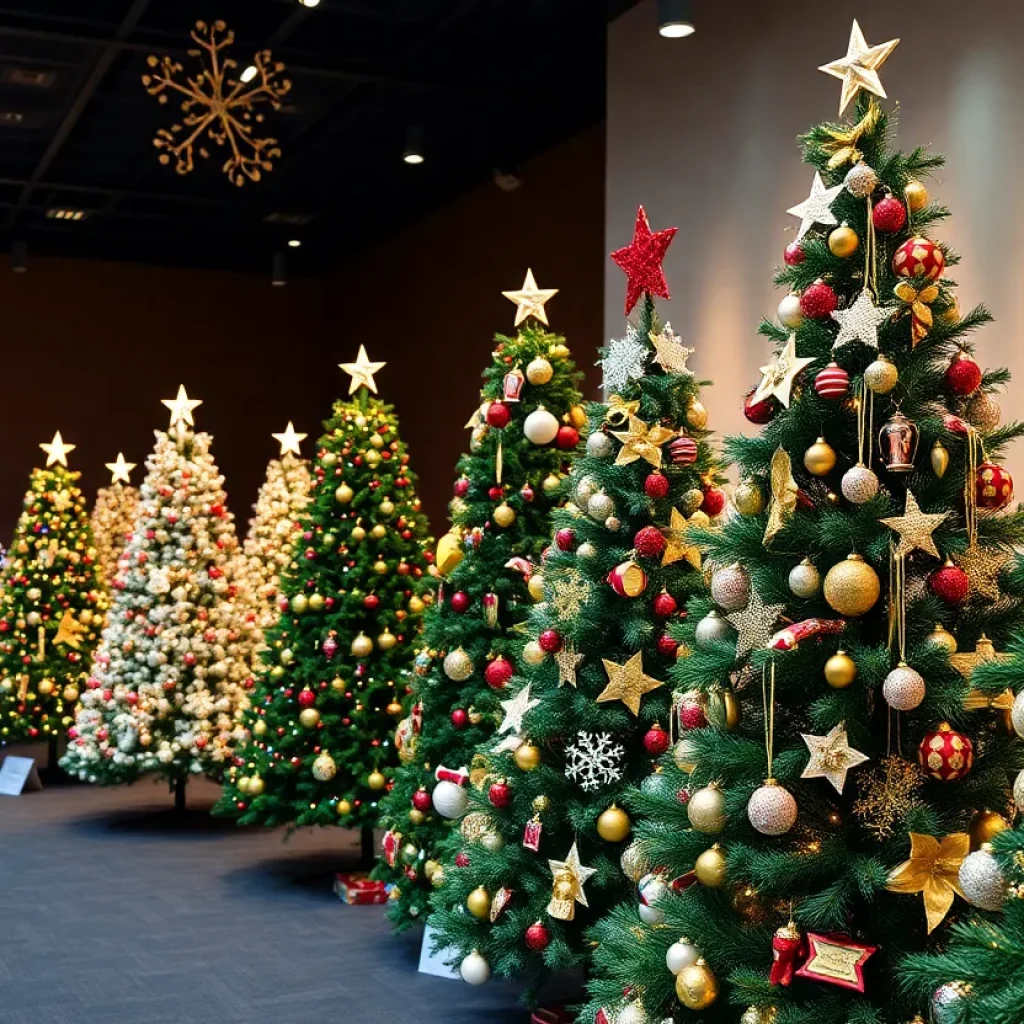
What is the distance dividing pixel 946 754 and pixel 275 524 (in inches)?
290

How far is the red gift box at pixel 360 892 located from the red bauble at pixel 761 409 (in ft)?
12.5

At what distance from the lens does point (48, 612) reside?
9062 millimetres

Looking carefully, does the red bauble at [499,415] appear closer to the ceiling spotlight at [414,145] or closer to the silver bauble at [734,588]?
the silver bauble at [734,588]

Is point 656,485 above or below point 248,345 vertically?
below

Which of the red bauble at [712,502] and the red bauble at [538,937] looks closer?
the red bauble at [538,937]

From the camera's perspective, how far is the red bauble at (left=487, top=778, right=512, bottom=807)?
13.1ft

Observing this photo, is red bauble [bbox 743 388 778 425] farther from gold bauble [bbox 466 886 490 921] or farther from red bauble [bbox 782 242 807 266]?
gold bauble [bbox 466 886 490 921]

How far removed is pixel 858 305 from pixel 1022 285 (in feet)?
7.48

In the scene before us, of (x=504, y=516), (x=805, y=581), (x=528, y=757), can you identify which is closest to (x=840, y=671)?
(x=805, y=581)

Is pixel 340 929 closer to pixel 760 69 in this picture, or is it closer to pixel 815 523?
pixel 815 523

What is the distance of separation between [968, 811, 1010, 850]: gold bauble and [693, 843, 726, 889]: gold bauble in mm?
482

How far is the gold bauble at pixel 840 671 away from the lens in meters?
2.58

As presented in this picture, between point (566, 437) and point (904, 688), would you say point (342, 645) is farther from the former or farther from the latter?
point (904, 688)

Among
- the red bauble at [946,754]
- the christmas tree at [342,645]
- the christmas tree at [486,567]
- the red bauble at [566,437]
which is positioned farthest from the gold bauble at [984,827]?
the christmas tree at [342,645]
